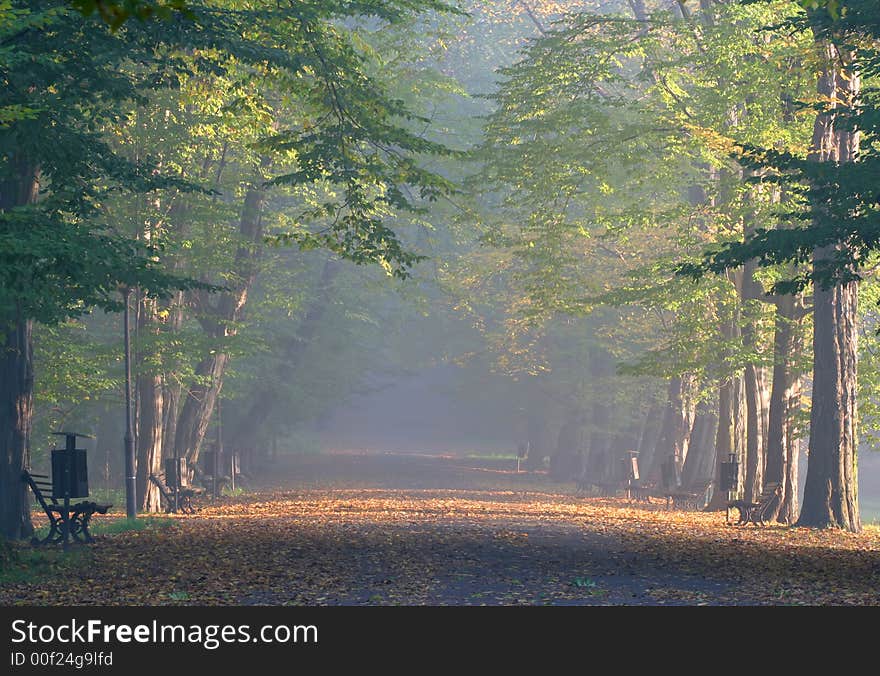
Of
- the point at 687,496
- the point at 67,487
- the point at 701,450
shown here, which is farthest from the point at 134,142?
the point at 701,450

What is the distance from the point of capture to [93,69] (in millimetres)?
17031

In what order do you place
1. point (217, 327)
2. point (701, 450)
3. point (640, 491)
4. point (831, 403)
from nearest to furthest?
1. point (831, 403)
2. point (217, 327)
3. point (701, 450)
4. point (640, 491)

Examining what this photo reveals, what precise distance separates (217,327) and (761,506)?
53.8 ft

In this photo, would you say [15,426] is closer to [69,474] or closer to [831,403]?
[69,474]

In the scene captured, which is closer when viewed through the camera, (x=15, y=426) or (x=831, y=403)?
(x=15, y=426)

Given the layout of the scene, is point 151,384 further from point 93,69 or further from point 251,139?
point 93,69

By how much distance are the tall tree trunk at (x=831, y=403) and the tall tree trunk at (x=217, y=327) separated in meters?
16.1

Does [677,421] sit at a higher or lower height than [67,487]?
higher

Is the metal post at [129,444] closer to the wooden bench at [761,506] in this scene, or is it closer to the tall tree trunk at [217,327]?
the tall tree trunk at [217,327]

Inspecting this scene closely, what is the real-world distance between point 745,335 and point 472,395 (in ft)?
118

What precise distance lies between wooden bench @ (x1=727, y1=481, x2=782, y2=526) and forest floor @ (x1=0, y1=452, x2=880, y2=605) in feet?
2.77

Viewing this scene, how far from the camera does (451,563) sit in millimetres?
15242

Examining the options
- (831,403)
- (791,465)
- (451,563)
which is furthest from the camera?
(791,465)

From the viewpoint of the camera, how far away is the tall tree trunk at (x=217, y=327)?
33719mm
